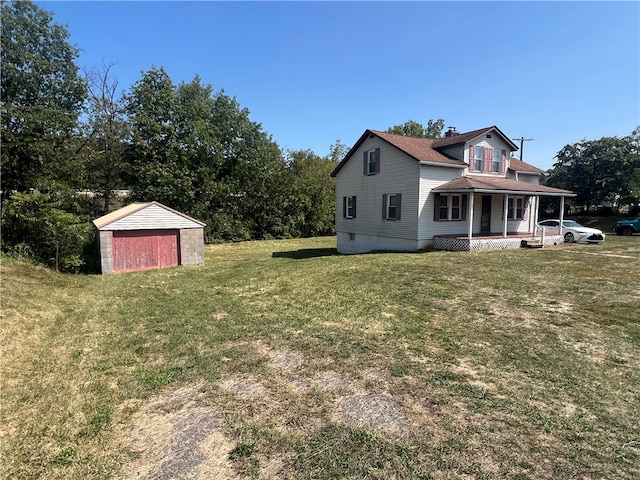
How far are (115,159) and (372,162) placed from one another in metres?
16.4

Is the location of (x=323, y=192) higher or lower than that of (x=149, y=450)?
higher

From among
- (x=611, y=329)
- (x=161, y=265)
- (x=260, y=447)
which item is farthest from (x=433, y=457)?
(x=161, y=265)

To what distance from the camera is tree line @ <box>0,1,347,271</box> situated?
14.5 m

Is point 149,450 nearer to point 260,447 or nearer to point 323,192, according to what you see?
point 260,447

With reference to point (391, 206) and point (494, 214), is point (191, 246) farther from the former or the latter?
point (494, 214)

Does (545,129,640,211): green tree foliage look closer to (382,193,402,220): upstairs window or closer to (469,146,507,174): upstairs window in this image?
(469,146,507,174): upstairs window

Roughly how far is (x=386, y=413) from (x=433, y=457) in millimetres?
733

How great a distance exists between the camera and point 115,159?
22.9 metres

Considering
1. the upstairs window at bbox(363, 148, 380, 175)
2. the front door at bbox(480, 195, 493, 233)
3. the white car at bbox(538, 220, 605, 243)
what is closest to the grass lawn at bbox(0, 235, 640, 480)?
the front door at bbox(480, 195, 493, 233)

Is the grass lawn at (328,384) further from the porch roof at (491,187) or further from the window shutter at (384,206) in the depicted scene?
the window shutter at (384,206)

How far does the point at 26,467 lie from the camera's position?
2.92 m

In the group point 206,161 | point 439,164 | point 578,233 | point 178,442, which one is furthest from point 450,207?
point 206,161

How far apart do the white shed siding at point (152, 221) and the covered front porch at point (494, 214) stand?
36.9ft

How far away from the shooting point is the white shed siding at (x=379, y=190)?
16547 millimetres
